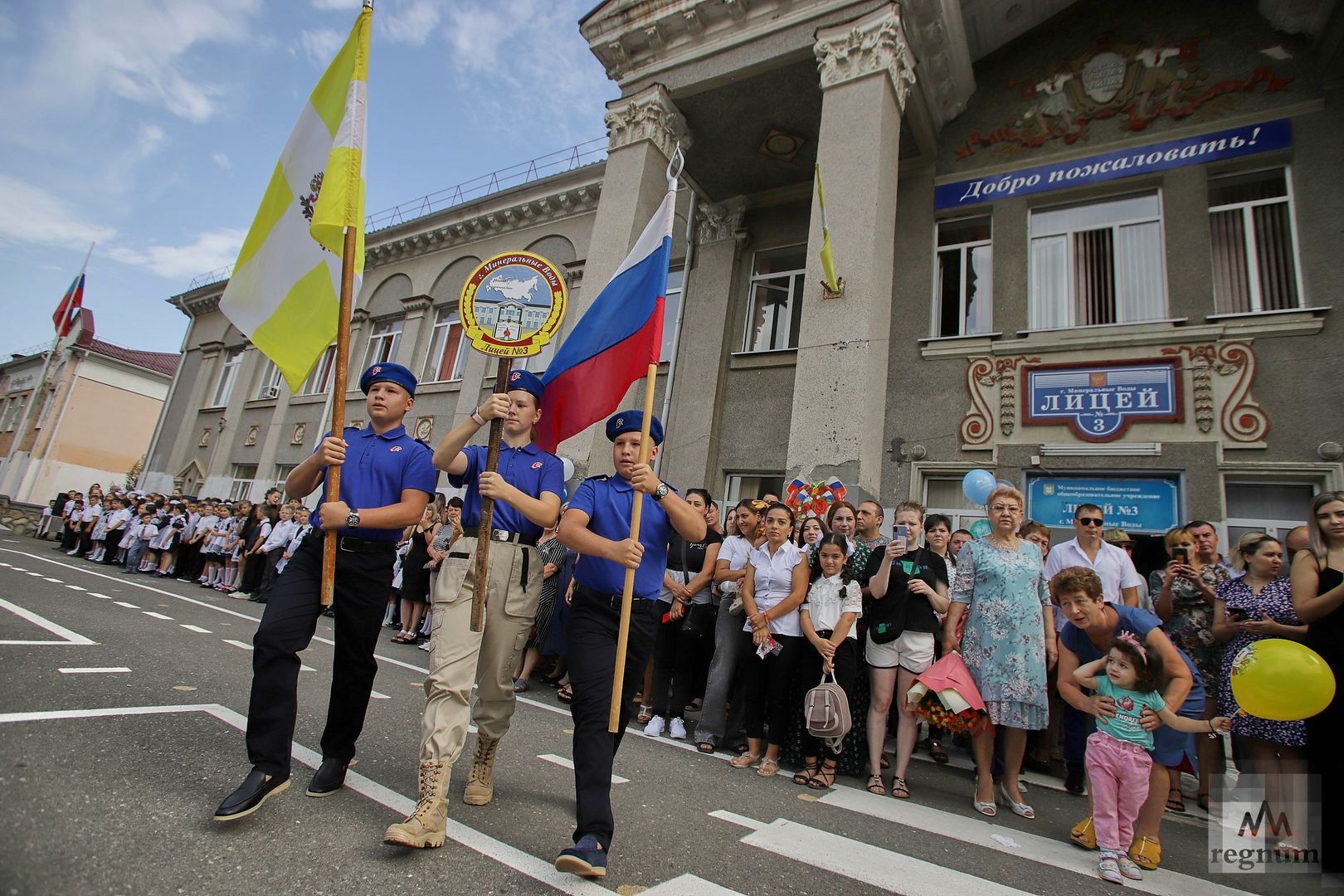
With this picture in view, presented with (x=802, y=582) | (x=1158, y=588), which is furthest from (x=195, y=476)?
(x=1158, y=588)

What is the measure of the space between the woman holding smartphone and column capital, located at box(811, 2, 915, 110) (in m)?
7.63

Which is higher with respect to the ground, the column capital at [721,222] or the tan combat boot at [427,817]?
the column capital at [721,222]

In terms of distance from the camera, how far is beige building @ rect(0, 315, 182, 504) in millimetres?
36688

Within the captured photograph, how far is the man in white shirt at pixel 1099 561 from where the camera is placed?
5.43 meters

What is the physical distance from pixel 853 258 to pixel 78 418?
1807 inches

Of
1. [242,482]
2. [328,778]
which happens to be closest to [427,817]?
[328,778]

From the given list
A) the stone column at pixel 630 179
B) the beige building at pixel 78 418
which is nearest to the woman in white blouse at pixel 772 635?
the stone column at pixel 630 179

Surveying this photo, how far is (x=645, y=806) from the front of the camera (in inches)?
143

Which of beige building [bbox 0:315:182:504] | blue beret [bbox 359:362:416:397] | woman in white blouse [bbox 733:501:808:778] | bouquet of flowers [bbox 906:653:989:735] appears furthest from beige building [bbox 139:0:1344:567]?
beige building [bbox 0:315:182:504]

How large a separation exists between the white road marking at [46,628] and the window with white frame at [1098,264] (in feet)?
38.9

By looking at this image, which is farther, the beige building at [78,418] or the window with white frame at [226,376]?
the beige building at [78,418]

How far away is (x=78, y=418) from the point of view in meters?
38.0

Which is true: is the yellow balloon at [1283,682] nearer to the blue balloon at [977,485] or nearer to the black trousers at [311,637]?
the blue balloon at [977,485]

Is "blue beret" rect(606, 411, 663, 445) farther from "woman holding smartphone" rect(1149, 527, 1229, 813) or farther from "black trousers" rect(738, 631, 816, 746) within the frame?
"woman holding smartphone" rect(1149, 527, 1229, 813)
